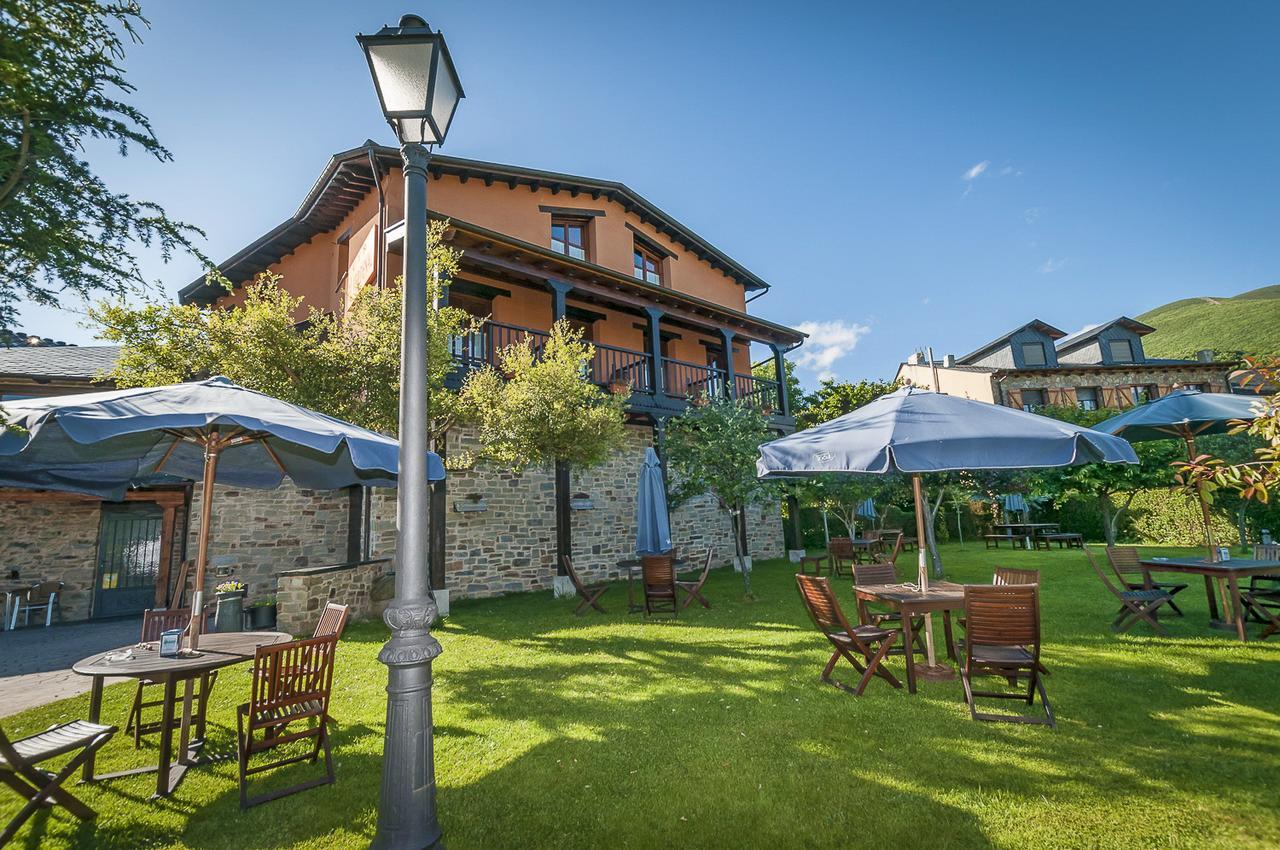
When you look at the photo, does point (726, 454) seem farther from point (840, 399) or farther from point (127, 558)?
point (840, 399)

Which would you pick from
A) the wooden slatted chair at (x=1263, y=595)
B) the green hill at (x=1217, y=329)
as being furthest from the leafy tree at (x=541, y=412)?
the green hill at (x=1217, y=329)

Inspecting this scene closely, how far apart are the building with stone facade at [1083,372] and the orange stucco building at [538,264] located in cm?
1524

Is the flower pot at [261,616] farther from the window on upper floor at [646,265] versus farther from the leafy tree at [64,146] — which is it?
the window on upper floor at [646,265]

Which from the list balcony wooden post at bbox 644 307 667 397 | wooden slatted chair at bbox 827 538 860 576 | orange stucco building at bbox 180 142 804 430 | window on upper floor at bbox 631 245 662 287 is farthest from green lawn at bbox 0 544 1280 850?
window on upper floor at bbox 631 245 662 287

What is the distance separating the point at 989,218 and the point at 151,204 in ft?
40.8

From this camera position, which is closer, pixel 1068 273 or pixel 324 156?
pixel 324 156

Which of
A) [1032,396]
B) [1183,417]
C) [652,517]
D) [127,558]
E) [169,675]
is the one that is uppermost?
[1032,396]

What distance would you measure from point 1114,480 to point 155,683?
22.1 meters

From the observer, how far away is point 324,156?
11.6 m

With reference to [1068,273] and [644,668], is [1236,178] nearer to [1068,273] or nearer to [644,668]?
[1068,273]

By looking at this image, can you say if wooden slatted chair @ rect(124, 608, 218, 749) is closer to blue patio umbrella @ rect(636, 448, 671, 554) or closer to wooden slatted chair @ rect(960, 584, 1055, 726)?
wooden slatted chair @ rect(960, 584, 1055, 726)

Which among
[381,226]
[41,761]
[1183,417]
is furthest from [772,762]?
[381,226]

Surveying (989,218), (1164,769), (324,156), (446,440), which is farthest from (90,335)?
(989,218)

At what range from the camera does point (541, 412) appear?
7902 millimetres
